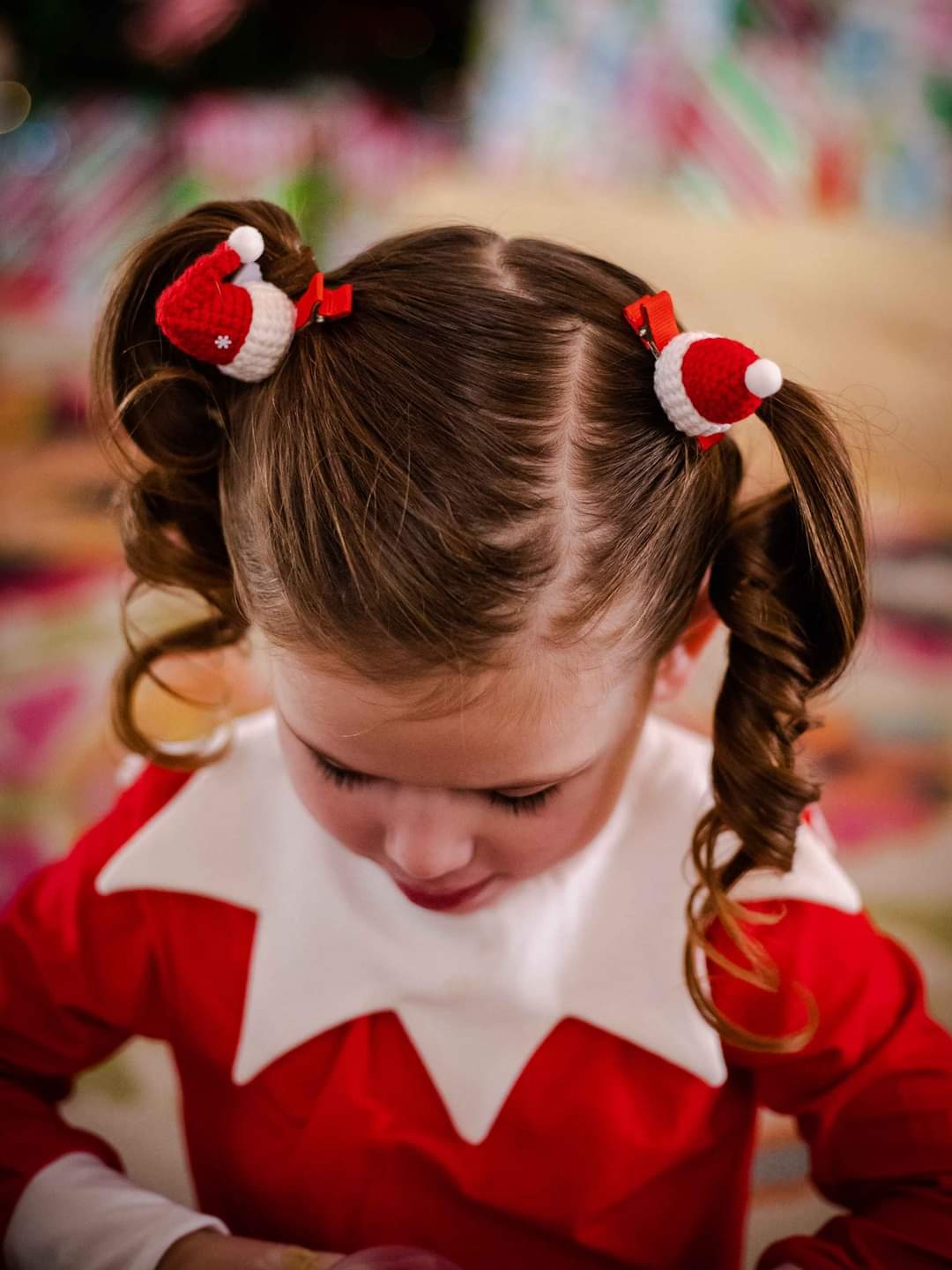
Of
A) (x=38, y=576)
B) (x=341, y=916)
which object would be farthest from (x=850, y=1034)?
(x=38, y=576)

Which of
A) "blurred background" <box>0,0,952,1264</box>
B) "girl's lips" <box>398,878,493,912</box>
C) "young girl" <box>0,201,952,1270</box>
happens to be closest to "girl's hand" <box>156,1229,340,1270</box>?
"young girl" <box>0,201,952,1270</box>

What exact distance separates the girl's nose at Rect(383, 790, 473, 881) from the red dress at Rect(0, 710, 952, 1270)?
0.35ft

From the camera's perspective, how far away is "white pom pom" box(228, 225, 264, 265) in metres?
0.54

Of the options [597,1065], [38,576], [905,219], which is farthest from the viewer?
[905,219]

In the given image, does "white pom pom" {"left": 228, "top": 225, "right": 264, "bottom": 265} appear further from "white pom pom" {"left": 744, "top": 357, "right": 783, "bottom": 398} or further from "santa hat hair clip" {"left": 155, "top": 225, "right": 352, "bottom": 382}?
"white pom pom" {"left": 744, "top": 357, "right": 783, "bottom": 398}

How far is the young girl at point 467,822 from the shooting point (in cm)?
51

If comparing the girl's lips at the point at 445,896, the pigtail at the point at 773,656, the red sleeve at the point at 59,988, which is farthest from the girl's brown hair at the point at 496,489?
the red sleeve at the point at 59,988

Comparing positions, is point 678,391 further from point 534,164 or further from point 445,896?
point 534,164

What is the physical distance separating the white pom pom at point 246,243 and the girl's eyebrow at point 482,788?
0.21m

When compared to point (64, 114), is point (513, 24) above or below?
above

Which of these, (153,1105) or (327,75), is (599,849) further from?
(327,75)

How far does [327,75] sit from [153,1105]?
2088 mm

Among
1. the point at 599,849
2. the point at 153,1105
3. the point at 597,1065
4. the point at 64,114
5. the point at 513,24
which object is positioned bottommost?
the point at 153,1105

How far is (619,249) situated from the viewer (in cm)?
238
